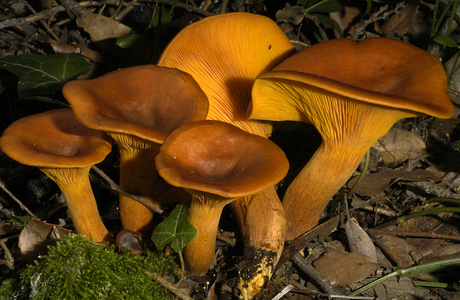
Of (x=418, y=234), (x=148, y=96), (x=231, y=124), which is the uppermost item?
(x=148, y=96)

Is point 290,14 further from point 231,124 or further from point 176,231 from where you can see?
point 176,231

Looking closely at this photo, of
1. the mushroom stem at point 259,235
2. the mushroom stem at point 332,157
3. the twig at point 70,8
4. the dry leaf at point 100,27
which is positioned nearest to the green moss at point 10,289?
the mushroom stem at point 259,235

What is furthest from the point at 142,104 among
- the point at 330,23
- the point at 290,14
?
the point at 330,23

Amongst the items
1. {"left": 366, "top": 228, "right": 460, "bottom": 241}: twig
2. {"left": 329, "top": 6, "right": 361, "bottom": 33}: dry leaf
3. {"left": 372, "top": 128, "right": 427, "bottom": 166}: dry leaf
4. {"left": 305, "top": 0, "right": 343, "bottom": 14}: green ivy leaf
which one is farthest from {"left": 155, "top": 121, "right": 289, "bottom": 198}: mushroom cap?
{"left": 329, "top": 6, "right": 361, "bottom": 33}: dry leaf

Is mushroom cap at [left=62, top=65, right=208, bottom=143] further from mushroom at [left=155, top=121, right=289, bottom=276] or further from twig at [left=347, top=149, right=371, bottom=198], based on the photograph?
twig at [left=347, top=149, right=371, bottom=198]

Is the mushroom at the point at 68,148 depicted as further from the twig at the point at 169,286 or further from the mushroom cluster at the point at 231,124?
the twig at the point at 169,286

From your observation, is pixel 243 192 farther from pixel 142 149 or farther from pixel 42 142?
pixel 42 142

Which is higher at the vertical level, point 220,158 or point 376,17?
point 376,17

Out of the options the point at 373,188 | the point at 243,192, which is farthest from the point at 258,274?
the point at 373,188
